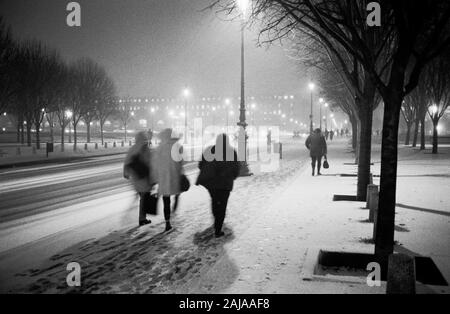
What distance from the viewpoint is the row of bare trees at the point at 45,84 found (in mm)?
31219

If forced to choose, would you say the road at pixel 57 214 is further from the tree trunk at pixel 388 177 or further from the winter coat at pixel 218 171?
the tree trunk at pixel 388 177

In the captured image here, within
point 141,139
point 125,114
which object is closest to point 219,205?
point 141,139

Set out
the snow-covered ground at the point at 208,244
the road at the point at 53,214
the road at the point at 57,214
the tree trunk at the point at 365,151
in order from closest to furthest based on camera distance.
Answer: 1. the snow-covered ground at the point at 208,244
2. the road at the point at 57,214
3. the road at the point at 53,214
4. the tree trunk at the point at 365,151

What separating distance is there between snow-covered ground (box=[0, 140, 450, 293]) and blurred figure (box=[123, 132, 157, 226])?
385mm

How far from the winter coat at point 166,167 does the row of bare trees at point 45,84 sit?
26.3 metres

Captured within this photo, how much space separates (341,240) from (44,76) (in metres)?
37.3

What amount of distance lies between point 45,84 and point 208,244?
36.6 meters

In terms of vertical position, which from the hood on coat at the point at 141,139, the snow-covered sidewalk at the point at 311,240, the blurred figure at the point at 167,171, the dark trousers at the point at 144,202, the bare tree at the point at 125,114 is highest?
the bare tree at the point at 125,114

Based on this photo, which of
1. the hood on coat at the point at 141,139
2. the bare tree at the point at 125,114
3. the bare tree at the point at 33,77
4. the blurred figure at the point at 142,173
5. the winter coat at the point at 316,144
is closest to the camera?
the blurred figure at the point at 142,173

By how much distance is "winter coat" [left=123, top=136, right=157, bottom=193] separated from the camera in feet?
26.5

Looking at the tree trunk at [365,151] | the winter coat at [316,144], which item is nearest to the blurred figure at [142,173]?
the tree trunk at [365,151]

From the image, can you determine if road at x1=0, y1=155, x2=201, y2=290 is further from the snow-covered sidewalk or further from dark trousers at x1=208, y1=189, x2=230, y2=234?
the snow-covered sidewalk

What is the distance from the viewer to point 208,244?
667cm
